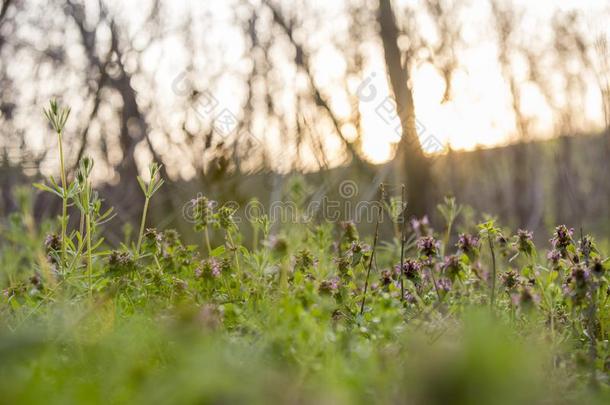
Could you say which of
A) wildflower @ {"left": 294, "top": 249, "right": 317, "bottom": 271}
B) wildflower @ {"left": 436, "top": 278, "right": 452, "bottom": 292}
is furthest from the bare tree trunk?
wildflower @ {"left": 294, "top": 249, "right": 317, "bottom": 271}

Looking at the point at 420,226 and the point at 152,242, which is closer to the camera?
the point at 152,242

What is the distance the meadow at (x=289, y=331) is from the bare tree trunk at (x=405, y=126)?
357cm

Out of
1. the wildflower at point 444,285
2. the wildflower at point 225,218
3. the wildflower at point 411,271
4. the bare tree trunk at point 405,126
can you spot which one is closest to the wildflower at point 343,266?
the wildflower at point 411,271

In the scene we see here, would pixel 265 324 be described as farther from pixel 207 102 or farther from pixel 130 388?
pixel 207 102

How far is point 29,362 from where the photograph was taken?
125cm

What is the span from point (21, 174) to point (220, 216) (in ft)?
17.4

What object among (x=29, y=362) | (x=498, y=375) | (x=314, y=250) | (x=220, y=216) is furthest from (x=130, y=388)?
(x=314, y=250)

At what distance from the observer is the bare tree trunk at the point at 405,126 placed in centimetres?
630

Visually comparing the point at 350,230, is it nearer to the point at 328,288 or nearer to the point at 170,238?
the point at 328,288

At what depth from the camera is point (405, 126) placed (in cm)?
646

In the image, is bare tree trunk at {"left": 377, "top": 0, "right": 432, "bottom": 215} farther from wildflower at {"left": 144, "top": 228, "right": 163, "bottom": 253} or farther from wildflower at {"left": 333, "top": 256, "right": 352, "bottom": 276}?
wildflower at {"left": 144, "top": 228, "right": 163, "bottom": 253}

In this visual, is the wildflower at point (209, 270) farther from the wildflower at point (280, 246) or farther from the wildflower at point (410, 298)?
the wildflower at point (410, 298)

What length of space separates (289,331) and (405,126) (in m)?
5.36

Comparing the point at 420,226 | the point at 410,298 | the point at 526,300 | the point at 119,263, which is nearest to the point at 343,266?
the point at 410,298
